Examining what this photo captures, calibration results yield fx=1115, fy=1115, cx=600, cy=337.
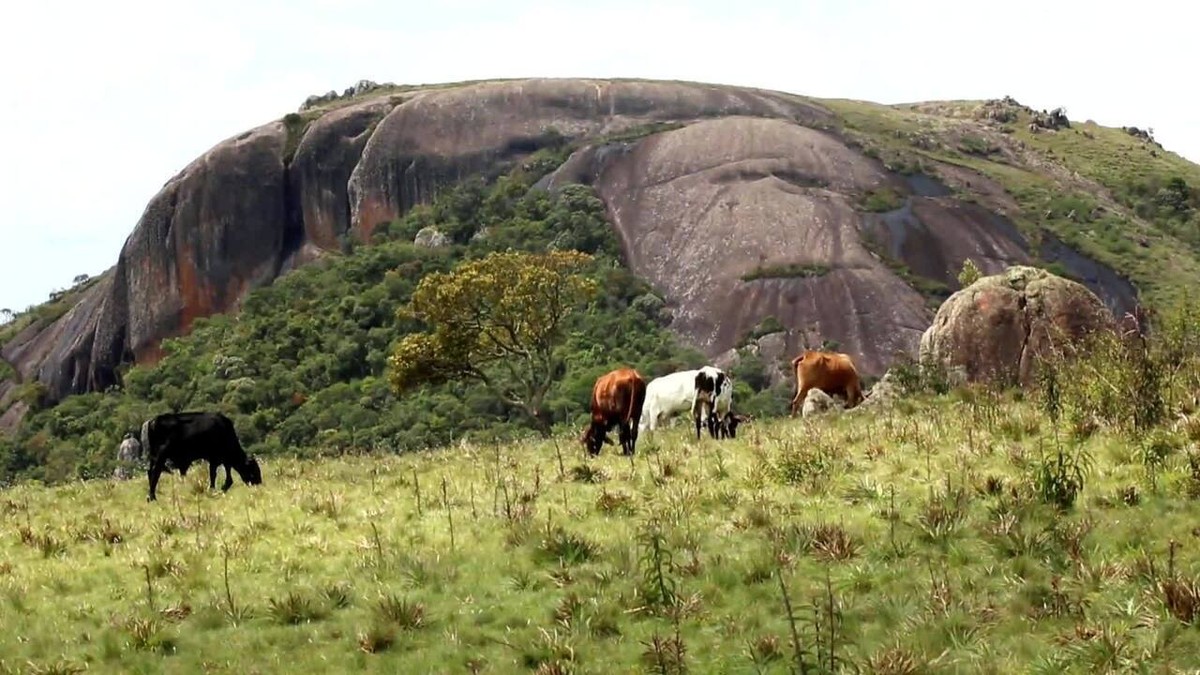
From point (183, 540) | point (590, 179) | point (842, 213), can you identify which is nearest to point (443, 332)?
point (183, 540)

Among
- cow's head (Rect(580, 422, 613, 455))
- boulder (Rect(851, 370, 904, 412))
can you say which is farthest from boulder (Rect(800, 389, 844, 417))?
cow's head (Rect(580, 422, 613, 455))

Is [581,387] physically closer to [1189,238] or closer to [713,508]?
[713,508]

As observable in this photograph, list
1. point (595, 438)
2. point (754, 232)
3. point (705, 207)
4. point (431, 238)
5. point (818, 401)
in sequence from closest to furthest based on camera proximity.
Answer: point (595, 438), point (818, 401), point (754, 232), point (705, 207), point (431, 238)

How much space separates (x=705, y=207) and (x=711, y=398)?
58.7m

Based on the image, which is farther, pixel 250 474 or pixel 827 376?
pixel 827 376

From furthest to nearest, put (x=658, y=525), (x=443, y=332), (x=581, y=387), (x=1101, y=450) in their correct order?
(x=581, y=387) → (x=443, y=332) → (x=1101, y=450) → (x=658, y=525)

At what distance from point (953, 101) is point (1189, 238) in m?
70.7

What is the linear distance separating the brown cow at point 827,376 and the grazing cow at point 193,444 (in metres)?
15.7

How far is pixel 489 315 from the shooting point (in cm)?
4303

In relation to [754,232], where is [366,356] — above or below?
below

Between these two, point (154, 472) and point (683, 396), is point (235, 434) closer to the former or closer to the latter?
point (154, 472)

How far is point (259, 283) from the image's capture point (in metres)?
102

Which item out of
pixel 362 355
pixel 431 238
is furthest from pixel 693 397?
pixel 431 238

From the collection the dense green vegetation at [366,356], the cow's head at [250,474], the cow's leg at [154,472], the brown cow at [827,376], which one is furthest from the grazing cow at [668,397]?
the dense green vegetation at [366,356]
